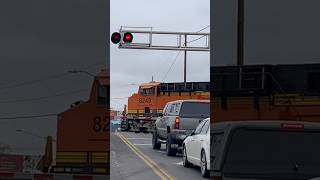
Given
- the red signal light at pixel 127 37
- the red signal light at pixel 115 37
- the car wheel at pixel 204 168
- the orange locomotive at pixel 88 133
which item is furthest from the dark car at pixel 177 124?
the orange locomotive at pixel 88 133

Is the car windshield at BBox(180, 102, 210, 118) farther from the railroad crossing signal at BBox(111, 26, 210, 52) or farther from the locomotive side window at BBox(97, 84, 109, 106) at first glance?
Result: the locomotive side window at BBox(97, 84, 109, 106)

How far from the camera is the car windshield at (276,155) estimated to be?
3.00 meters

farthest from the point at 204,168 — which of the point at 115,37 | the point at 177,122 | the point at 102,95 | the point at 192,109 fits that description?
the point at 177,122

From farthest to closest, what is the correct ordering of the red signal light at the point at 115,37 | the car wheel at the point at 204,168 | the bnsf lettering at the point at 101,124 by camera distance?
the car wheel at the point at 204,168, the red signal light at the point at 115,37, the bnsf lettering at the point at 101,124

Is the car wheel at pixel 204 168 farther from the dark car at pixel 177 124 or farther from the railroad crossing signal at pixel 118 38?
the dark car at pixel 177 124

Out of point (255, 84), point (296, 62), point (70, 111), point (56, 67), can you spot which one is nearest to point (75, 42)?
point (56, 67)

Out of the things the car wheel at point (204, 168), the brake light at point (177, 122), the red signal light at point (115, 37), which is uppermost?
the red signal light at point (115, 37)

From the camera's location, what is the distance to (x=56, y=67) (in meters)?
3.13

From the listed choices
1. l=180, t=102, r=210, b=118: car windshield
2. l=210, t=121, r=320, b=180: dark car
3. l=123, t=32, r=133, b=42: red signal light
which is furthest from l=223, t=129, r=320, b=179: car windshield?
l=180, t=102, r=210, b=118: car windshield

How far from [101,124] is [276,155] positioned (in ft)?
3.07

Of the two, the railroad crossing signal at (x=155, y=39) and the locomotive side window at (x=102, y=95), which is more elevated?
the railroad crossing signal at (x=155, y=39)

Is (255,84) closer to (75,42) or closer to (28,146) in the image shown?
(75,42)

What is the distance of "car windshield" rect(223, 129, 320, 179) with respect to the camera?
300cm

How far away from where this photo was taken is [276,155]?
3.02m
